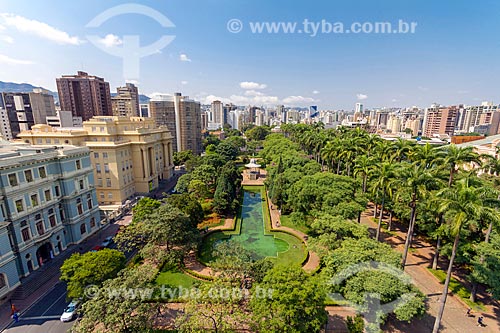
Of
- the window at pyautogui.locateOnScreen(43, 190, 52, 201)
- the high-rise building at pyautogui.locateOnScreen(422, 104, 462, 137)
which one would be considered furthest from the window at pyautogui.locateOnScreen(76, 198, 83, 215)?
the high-rise building at pyautogui.locateOnScreen(422, 104, 462, 137)

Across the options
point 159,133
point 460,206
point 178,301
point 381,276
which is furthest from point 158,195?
point 460,206

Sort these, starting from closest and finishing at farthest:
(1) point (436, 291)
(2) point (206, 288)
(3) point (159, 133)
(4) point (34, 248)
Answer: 1. (2) point (206, 288)
2. (1) point (436, 291)
3. (4) point (34, 248)
4. (3) point (159, 133)

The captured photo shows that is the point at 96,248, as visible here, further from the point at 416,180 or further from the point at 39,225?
the point at 416,180

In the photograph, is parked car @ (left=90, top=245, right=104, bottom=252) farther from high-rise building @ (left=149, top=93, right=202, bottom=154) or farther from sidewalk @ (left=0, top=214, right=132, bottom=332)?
high-rise building @ (left=149, top=93, right=202, bottom=154)

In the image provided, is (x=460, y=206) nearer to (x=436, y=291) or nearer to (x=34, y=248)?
(x=436, y=291)

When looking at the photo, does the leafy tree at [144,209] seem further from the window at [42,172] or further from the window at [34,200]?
the window at [42,172]
